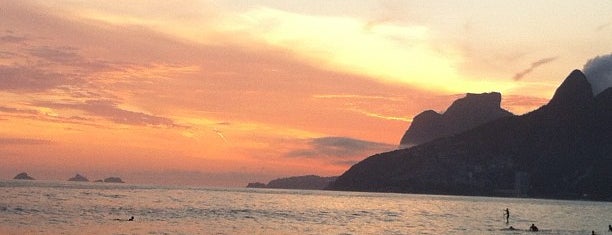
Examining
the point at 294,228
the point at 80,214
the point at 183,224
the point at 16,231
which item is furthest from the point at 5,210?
the point at 294,228

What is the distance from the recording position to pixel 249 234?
83312 millimetres

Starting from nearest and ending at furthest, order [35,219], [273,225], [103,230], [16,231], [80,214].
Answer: [16,231] → [103,230] → [35,219] → [273,225] → [80,214]

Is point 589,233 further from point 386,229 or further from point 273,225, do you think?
point 273,225

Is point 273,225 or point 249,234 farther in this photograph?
point 273,225

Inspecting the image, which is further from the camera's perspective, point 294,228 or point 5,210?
point 5,210

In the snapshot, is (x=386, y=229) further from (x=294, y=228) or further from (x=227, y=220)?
(x=227, y=220)

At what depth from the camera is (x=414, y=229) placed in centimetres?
9975

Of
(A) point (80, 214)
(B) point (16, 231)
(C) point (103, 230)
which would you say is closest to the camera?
(B) point (16, 231)

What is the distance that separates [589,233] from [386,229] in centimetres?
3019

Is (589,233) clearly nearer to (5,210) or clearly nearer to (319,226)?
(319,226)

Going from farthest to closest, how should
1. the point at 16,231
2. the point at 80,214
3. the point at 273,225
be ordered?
the point at 80,214
the point at 273,225
the point at 16,231

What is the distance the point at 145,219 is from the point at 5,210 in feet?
77.1

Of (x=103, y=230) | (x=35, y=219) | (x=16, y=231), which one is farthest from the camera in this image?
(x=35, y=219)

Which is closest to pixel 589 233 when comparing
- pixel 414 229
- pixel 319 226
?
pixel 414 229
